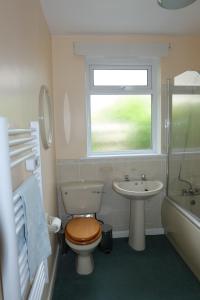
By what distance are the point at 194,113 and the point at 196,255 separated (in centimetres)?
152

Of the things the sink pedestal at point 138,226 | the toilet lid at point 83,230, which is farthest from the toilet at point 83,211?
the sink pedestal at point 138,226

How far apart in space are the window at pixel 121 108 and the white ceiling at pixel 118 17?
→ 0.42 meters

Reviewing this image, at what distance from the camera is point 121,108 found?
2844 mm

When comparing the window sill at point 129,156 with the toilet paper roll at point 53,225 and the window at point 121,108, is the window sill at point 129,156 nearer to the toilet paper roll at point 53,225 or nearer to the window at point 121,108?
the window at point 121,108

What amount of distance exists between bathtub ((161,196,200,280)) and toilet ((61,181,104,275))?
0.82 metres

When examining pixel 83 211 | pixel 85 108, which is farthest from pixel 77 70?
pixel 83 211

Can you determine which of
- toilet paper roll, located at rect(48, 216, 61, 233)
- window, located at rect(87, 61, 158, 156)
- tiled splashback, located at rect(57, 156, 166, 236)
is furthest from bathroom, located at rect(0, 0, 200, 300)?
toilet paper roll, located at rect(48, 216, 61, 233)

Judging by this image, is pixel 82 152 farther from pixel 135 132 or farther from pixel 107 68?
pixel 107 68

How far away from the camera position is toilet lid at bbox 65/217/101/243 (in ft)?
6.49

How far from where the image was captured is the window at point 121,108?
279 centimetres

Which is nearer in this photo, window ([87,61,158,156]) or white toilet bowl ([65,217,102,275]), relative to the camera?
white toilet bowl ([65,217,102,275])

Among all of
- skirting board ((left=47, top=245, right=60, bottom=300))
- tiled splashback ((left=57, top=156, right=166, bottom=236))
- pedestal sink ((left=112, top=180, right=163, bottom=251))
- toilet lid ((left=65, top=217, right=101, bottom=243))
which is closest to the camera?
skirting board ((left=47, top=245, right=60, bottom=300))

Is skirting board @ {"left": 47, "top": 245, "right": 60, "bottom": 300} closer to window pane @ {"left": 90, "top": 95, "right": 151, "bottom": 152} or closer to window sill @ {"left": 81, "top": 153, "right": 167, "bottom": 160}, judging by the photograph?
window sill @ {"left": 81, "top": 153, "right": 167, "bottom": 160}

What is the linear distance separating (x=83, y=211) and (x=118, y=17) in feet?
6.78
